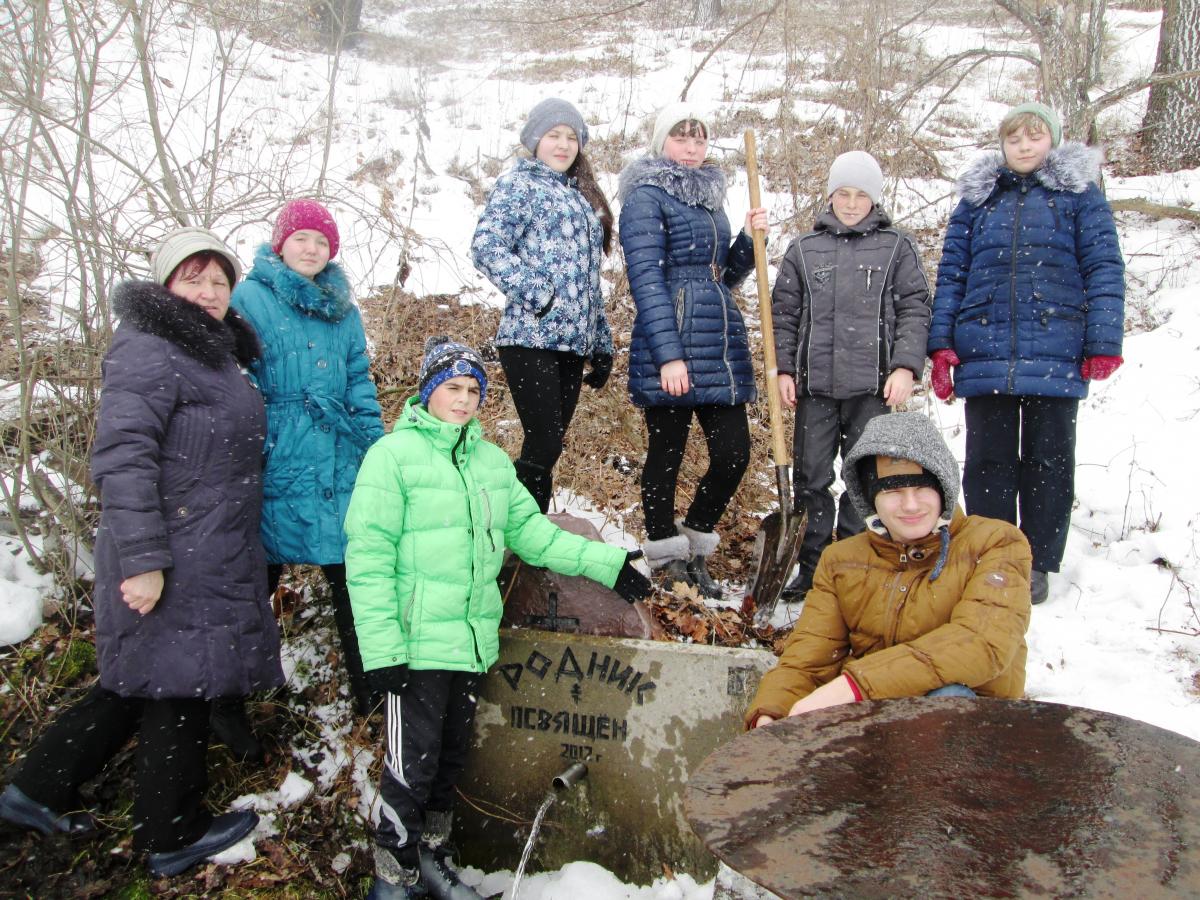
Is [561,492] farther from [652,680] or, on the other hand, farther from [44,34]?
[44,34]

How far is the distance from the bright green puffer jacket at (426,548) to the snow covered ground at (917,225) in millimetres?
1020

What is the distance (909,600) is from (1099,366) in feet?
6.19

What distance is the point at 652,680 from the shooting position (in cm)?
325

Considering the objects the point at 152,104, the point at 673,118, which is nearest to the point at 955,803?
the point at 673,118

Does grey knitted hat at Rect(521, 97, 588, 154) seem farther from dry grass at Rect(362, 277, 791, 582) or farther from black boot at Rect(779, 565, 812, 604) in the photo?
black boot at Rect(779, 565, 812, 604)

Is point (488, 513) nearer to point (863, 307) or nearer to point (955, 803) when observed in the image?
point (955, 803)

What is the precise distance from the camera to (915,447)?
2.56 metres

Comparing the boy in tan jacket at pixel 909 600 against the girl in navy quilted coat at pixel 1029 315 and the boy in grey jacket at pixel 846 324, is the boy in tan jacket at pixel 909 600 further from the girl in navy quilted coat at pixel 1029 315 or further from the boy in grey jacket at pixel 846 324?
the girl in navy quilted coat at pixel 1029 315

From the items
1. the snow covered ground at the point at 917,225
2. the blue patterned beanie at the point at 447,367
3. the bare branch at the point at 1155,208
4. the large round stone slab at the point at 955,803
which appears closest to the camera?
the large round stone slab at the point at 955,803

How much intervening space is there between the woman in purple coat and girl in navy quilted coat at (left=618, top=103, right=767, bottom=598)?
1724 mm

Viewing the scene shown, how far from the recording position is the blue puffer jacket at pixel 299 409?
3219mm

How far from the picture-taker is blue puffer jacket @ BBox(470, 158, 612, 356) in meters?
3.63

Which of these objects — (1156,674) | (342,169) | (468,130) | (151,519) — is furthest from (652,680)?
(468,130)

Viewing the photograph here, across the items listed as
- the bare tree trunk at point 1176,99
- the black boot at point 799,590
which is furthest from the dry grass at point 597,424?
the bare tree trunk at point 1176,99
